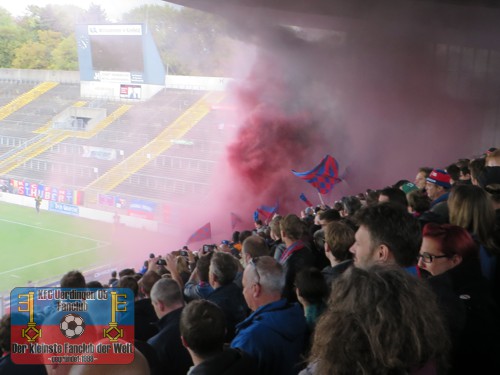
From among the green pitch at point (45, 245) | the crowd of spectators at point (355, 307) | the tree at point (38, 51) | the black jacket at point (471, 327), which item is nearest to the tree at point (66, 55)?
the tree at point (38, 51)

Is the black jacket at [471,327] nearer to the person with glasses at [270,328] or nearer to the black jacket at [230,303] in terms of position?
the person with glasses at [270,328]

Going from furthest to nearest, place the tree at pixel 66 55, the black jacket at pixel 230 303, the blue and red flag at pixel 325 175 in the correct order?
1. the tree at pixel 66 55
2. the blue and red flag at pixel 325 175
3. the black jacket at pixel 230 303

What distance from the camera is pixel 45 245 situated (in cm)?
1794

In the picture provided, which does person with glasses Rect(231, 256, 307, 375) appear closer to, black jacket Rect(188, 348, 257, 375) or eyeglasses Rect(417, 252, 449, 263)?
black jacket Rect(188, 348, 257, 375)

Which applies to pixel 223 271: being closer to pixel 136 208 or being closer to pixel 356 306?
pixel 356 306

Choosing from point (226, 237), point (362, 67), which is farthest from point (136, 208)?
point (362, 67)

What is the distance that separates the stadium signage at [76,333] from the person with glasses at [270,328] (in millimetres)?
419

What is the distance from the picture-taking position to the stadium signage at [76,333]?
5.56 ft

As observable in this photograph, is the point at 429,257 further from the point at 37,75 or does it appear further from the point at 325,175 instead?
the point at 37,75

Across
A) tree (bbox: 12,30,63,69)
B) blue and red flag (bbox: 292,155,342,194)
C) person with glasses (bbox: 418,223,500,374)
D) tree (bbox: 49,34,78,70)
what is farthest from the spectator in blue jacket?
tree (bbox: 49,34,78,70)

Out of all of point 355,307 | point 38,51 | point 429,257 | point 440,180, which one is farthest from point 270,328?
point 38,51

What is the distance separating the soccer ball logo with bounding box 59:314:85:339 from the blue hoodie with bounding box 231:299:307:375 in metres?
0.58

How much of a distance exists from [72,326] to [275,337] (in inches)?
29.7

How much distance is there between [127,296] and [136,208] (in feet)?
56.8
